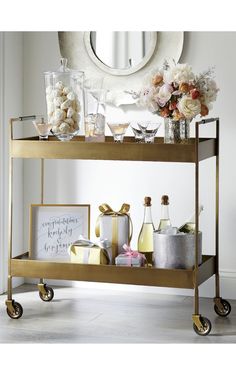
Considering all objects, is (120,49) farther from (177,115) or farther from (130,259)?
(130,259)

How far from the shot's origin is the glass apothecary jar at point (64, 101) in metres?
3.45

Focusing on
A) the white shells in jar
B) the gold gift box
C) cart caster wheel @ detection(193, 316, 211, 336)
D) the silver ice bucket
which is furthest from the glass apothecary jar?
cart caster wheel @ detection(193, 316, 211, 336)

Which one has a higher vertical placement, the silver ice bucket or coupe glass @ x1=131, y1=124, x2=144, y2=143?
coupe glass @ x1=131, y1=124, x2=144, y2=143

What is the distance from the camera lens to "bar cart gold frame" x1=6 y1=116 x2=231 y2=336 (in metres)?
3.26

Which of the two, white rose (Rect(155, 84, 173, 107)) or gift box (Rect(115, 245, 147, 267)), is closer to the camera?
white rose (Rect(155, 84, 173, 107))

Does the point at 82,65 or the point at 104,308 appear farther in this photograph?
the point at 82,65

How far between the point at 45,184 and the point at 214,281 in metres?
1.09

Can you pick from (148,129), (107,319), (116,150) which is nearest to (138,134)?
(148,129)

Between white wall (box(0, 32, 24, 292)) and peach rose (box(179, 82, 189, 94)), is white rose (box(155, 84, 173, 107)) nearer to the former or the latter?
peach rose (box(179, 82, 189, 94))

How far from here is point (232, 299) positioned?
395 cm
